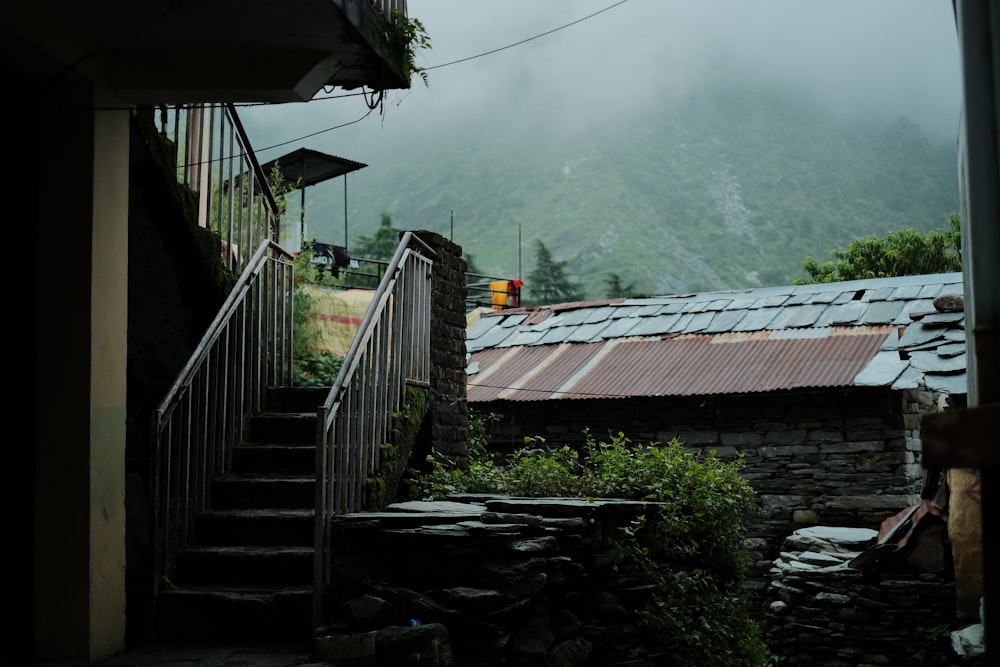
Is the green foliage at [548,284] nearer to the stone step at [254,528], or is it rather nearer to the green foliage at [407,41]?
the stone step at [254,528]

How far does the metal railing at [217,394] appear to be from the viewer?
17.3 feet

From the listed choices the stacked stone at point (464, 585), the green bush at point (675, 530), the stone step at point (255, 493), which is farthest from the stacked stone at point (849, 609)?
the stone step at point (255, 493)

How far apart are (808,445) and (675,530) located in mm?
5141

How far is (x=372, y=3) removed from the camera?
4.75 meters

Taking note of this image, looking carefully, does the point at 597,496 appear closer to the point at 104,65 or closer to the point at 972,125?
the point at 104,65

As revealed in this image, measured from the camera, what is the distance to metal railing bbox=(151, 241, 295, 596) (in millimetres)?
5270

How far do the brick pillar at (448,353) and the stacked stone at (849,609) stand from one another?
4.68m

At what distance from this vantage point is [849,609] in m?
9.79

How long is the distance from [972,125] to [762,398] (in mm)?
9474

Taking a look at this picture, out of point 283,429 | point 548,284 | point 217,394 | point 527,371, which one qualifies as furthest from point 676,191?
point 217,394

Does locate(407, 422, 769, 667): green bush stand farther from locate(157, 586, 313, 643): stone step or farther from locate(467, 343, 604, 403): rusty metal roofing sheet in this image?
locate(467, 343, 604, 403): rusty metal roofing sheet

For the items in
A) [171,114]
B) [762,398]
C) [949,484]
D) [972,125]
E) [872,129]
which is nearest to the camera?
[972,125]

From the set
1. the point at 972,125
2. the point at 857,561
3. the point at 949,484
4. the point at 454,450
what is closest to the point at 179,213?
the point at 454,450

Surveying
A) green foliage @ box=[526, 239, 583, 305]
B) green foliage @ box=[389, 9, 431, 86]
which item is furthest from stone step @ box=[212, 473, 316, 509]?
green foliage @ box=[526, 239, 583, 305]
